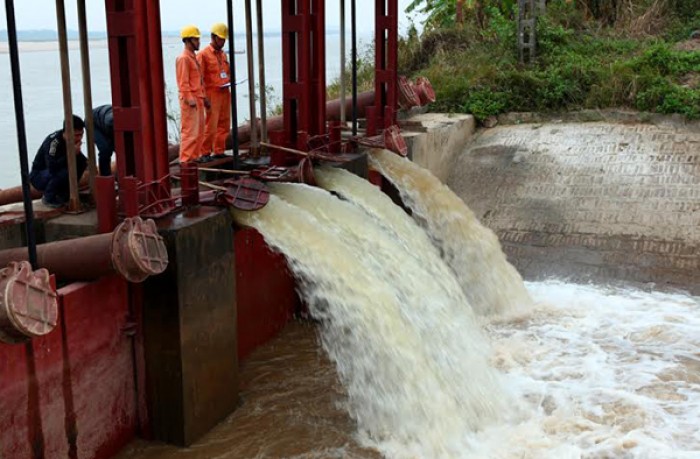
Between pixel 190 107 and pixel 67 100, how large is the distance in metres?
2.41

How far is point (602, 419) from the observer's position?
602cm

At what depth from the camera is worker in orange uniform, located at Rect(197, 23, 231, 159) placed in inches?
325

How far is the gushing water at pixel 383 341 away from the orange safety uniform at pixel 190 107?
155cm

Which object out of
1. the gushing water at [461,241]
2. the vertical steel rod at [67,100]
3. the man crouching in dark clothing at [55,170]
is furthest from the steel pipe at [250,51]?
the vertical steel rod at [67,100]

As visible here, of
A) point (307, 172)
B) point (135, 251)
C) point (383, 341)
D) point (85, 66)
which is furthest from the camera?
point (307, 172)

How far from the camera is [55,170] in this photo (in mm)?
5969

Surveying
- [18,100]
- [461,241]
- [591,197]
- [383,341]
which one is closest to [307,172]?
[383,341]

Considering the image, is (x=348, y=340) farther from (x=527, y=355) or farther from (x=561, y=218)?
(x=561, y=218)

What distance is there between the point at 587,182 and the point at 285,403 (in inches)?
247

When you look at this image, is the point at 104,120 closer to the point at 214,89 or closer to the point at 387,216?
the point at 214,89

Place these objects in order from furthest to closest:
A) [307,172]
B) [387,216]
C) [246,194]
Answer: [387,216] → [307,172] → [246,194]

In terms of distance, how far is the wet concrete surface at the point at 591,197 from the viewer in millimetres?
9531

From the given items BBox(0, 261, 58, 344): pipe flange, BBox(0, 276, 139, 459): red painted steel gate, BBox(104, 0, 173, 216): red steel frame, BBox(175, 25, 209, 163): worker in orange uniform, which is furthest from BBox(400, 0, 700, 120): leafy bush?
BBox(0, 261, 58, 344): pipe flange

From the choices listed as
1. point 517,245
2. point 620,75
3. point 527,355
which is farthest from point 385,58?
point 527,355
